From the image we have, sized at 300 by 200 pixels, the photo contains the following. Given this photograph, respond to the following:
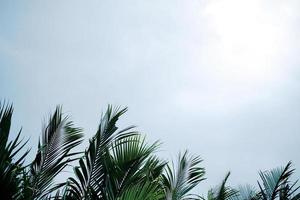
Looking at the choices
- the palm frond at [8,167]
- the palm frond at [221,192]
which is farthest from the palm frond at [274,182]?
the palm frond at [8,167]

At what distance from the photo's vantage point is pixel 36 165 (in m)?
3.90

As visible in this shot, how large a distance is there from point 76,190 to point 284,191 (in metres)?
3.33

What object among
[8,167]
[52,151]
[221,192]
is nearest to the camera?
[8,167]

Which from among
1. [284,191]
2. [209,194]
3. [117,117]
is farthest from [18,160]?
[284,191]

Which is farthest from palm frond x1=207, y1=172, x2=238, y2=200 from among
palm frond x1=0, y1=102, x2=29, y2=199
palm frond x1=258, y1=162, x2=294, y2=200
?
palm frond x1=0, y1=102, x2=29, y2=199

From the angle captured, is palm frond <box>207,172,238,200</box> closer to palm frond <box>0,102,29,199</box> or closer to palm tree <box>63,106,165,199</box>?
palm tree <box>63,106,165,199</box>

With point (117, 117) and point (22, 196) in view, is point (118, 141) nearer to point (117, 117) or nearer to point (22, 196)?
point (117, 117)

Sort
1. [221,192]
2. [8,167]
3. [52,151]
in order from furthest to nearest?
[221,192] → [52,151] → [8,167]

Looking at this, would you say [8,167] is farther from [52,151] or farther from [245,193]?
[245,193]

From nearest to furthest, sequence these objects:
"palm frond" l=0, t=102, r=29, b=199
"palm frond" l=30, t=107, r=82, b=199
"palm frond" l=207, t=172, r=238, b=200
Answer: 1. "palm frond" l=0, t=102, r=29, b=199
2. "palm frond" l=30, t=107, r=82, b=199
3. "palm frond" l=207, t=172, r=238, b=200

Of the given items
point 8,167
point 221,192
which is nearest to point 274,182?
point 221,192

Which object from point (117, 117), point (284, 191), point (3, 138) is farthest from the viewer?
point (284, 191)

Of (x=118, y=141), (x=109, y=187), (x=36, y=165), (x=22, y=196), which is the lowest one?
(x=22, y=196)

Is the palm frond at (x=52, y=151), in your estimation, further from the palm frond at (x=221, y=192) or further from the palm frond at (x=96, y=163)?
the palm frond at (x=221, y=192)
